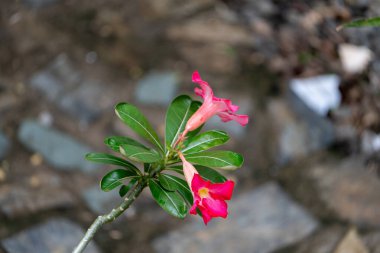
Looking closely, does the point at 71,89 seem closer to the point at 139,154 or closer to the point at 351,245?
the point at 351,245

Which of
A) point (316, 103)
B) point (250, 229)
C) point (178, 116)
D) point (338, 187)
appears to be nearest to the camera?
point (178, 116)

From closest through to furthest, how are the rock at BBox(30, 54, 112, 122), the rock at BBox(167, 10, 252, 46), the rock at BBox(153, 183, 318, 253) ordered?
the rock at BBox(153, 183, 318, 253) < the rock at BBox(30, 54, 112, 122) < the rock at BBox(167, 10, 252, 46)

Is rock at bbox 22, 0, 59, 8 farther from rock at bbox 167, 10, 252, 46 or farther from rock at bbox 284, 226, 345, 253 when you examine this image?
rock at bbox 284, 226, 345, 253

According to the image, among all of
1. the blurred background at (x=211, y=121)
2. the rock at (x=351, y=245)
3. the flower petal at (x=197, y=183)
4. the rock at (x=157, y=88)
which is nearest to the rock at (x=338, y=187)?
the blurred background at (x=211, y=121)

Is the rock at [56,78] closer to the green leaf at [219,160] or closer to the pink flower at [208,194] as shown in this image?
the green leaf at [219,160]

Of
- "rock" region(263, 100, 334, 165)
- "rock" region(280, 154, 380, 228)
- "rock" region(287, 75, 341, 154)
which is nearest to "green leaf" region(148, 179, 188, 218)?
"rock" region(280, 154, 380, 228)

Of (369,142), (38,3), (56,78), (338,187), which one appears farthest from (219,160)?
(38,3)

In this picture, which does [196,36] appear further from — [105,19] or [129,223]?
[129,223]

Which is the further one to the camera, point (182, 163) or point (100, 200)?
point (100, 200)
